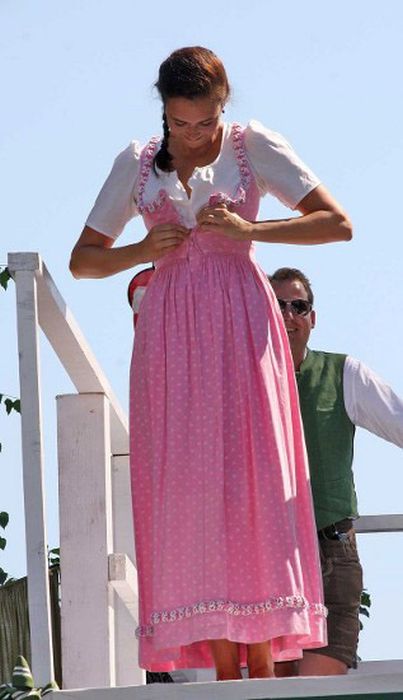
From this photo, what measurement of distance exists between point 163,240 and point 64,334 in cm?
44

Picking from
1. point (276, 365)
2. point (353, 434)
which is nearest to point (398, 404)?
point (353, 434)

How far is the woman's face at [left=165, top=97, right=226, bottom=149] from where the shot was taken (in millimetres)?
5074

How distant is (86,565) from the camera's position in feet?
18.3

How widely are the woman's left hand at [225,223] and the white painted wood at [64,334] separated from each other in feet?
1.29

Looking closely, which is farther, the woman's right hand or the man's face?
the man's face

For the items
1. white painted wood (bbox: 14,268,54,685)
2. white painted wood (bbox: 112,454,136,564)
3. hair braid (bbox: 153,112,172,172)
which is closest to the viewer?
white painted wood (bbox: 14,268,54,685)

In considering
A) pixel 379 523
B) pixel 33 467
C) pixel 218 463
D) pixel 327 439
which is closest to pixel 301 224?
pixel 218 463

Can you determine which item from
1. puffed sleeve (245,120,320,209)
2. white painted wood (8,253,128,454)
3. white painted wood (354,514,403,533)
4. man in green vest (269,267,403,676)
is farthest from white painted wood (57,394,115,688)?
white painted wood (354,514,403,533)

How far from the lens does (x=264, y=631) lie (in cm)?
484

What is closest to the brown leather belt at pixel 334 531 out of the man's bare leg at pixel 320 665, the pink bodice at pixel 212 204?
the man's bare leg at pixel 320 665

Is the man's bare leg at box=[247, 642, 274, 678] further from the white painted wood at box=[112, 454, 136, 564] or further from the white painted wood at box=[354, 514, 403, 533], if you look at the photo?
the white painted wood at box=[354, 514, 403, 533]

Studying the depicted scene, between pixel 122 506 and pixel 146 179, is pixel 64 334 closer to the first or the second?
pixel 146 179

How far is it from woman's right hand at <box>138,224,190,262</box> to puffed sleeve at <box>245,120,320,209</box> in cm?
25

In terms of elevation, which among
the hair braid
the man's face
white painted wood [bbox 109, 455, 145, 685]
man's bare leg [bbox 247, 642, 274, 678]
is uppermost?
the hair braid
